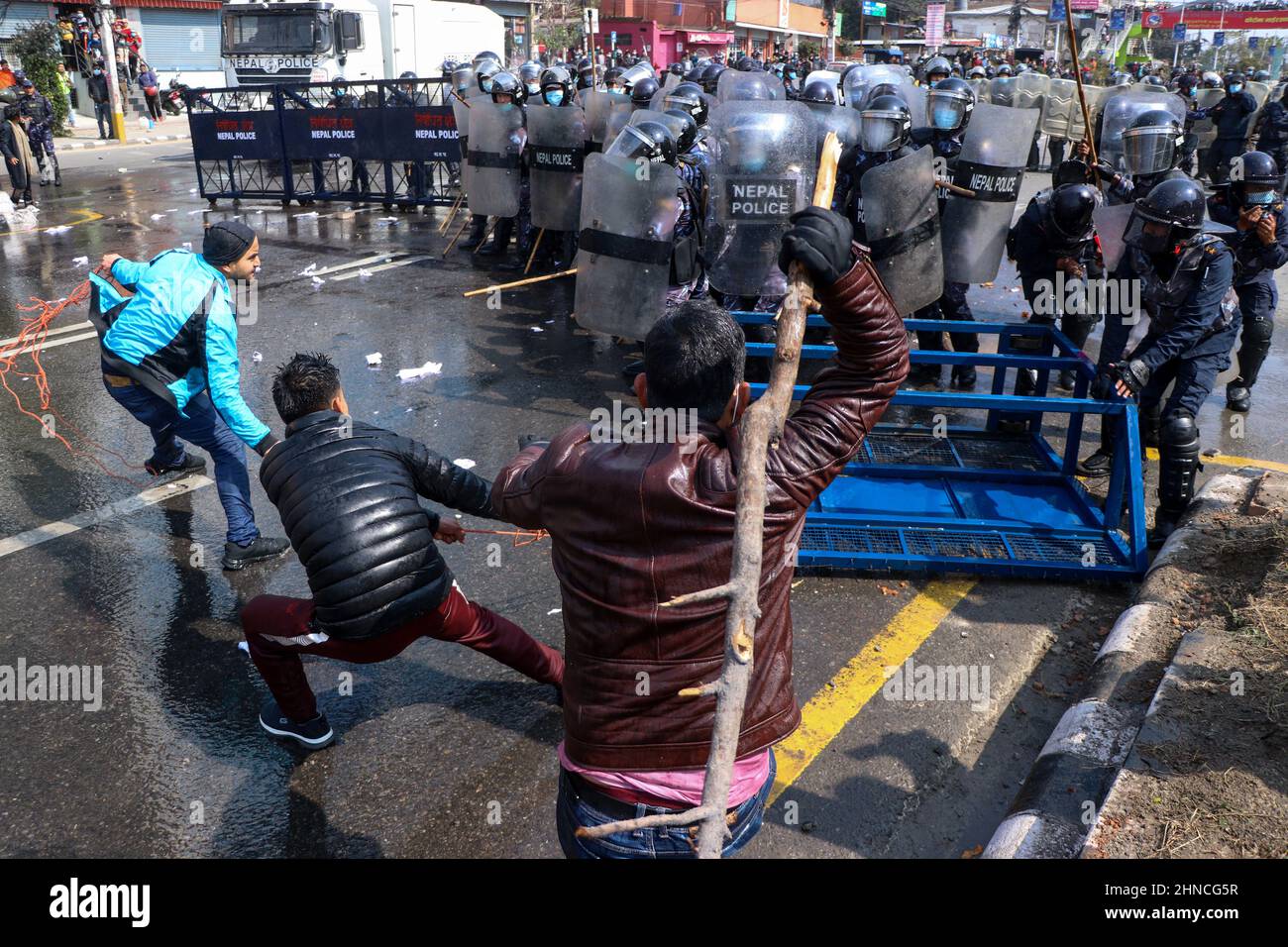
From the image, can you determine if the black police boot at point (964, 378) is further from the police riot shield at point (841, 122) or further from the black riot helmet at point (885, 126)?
the police riot shield at point (841, 122)

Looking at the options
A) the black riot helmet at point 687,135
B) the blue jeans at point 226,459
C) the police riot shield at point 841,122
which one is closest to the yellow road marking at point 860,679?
the blue jeans at point 226,459

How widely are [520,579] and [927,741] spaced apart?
2052 millimetres

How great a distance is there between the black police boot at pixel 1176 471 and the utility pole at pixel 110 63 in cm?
2329

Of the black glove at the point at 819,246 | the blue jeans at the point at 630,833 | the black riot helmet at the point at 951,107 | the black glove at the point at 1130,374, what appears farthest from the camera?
the black riot helmet at the point at 951,107

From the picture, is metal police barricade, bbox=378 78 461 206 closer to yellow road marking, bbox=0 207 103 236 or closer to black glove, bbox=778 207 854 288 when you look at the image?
yellow road marking, bbox=0 207 103 236

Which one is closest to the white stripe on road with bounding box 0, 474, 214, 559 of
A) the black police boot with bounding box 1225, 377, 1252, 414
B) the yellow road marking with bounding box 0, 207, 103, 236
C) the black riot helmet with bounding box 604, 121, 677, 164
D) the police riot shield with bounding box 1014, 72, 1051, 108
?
the black riot helmet with bounding box 604, 121, 677, 164

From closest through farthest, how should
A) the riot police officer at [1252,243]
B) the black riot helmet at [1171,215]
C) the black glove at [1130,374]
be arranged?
the black glove at [1130,374], the black riot helmet at [1171,215], the riot police officer at [1252,243]

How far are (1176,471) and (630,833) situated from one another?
4041 millimetres

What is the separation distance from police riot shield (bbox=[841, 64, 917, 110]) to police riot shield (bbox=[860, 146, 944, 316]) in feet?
14.4

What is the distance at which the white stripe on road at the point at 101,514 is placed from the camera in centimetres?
504

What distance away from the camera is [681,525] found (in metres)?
1.82

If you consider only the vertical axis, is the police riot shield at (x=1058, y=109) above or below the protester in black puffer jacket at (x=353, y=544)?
above

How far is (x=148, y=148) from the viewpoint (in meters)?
22.8
